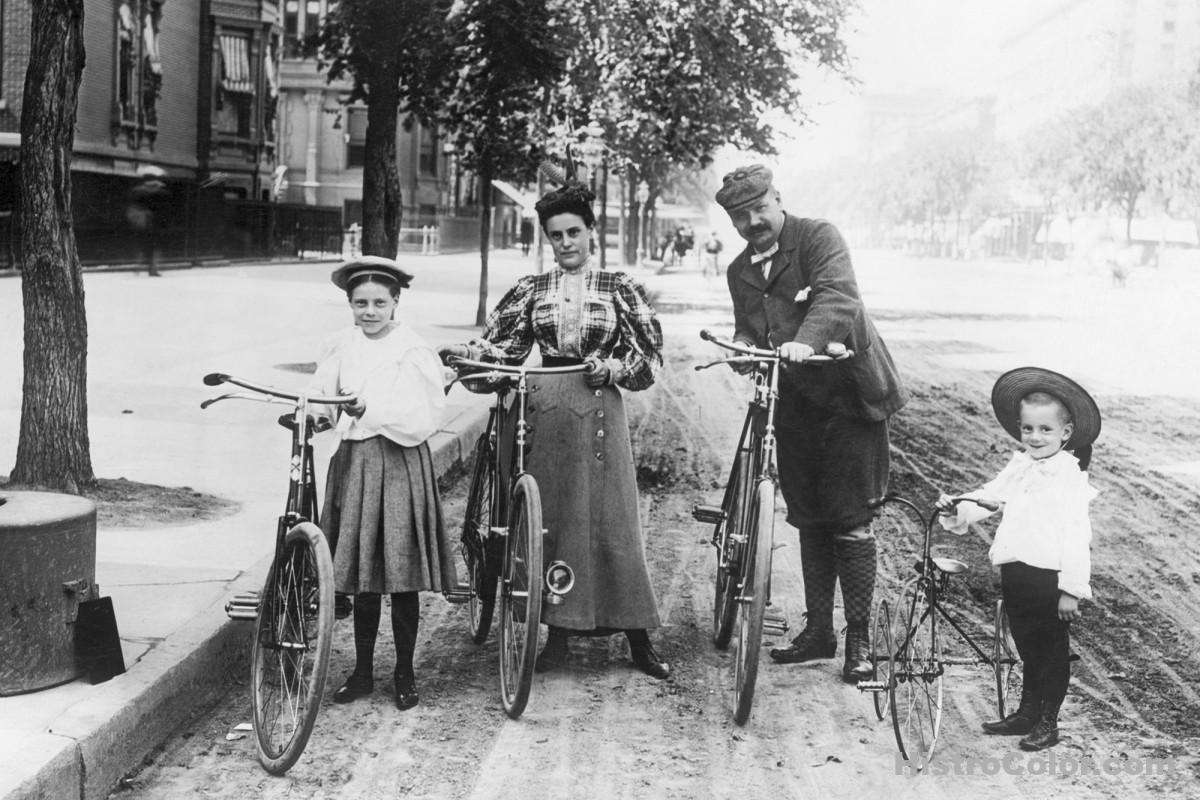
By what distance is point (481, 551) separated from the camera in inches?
220

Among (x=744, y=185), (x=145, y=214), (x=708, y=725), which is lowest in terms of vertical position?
(x=708, y=725)

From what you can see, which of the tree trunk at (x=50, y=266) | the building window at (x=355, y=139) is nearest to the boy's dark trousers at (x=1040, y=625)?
the tree trunk at (x=50, y=266)

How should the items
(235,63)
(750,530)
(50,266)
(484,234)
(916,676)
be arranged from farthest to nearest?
(235,63) < (484,234) < (50,266) < (750,530) < (916,676)

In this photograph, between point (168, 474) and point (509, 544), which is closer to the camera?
point (509, 544)

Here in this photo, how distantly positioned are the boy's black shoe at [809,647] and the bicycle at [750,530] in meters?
0.17

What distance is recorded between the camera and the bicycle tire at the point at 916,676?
14.5ft

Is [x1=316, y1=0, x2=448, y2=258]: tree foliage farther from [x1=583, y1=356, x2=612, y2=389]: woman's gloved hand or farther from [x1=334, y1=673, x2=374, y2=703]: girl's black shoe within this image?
[x1=334, y1=673, x2=374, y2=703]: girl's black shoe

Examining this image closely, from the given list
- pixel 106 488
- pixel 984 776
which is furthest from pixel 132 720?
pixel 106 488

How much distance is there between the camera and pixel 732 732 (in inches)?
187

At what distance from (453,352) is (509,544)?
73 cm

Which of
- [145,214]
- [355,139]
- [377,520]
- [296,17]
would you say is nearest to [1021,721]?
[377,520]

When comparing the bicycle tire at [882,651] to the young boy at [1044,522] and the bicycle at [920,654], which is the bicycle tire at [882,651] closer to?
the bicycle at [920,654]

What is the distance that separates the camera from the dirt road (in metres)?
4.25

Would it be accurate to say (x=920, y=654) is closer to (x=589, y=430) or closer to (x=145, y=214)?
(x=589, y=430)
